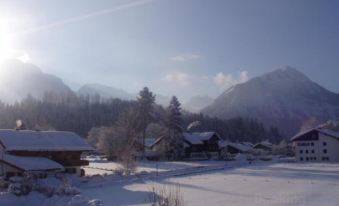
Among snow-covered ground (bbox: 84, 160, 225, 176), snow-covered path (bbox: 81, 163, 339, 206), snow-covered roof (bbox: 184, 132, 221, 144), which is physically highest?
snow-covered roof (bbox: 184, 132, 221, 144)

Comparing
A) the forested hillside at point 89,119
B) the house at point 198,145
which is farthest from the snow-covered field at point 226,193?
the forested hillside at point 89,119

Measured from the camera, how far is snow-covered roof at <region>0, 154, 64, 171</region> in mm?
46059

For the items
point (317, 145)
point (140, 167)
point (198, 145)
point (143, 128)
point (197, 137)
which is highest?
point (143, 128)

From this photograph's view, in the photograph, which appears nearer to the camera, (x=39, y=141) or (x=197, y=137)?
(x=39, y=141)

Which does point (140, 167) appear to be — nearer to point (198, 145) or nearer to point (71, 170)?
point (71, 170)

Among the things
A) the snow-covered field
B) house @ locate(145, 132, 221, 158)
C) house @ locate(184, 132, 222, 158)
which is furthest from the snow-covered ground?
house @ locate(184, 132, 222, 158)

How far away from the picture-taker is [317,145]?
89.8m

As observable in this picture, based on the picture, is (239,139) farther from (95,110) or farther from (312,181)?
(312,181)

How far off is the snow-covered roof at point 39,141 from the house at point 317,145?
50734 mm

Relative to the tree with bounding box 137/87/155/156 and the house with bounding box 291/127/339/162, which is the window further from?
the house with bounding box 291/127/339/162

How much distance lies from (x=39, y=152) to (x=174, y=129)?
37.5 m

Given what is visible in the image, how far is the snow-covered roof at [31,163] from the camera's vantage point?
46.1 metres

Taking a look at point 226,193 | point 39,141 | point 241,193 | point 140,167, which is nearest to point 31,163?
point 39,141

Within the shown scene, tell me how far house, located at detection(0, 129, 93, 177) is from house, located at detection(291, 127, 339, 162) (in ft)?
167
